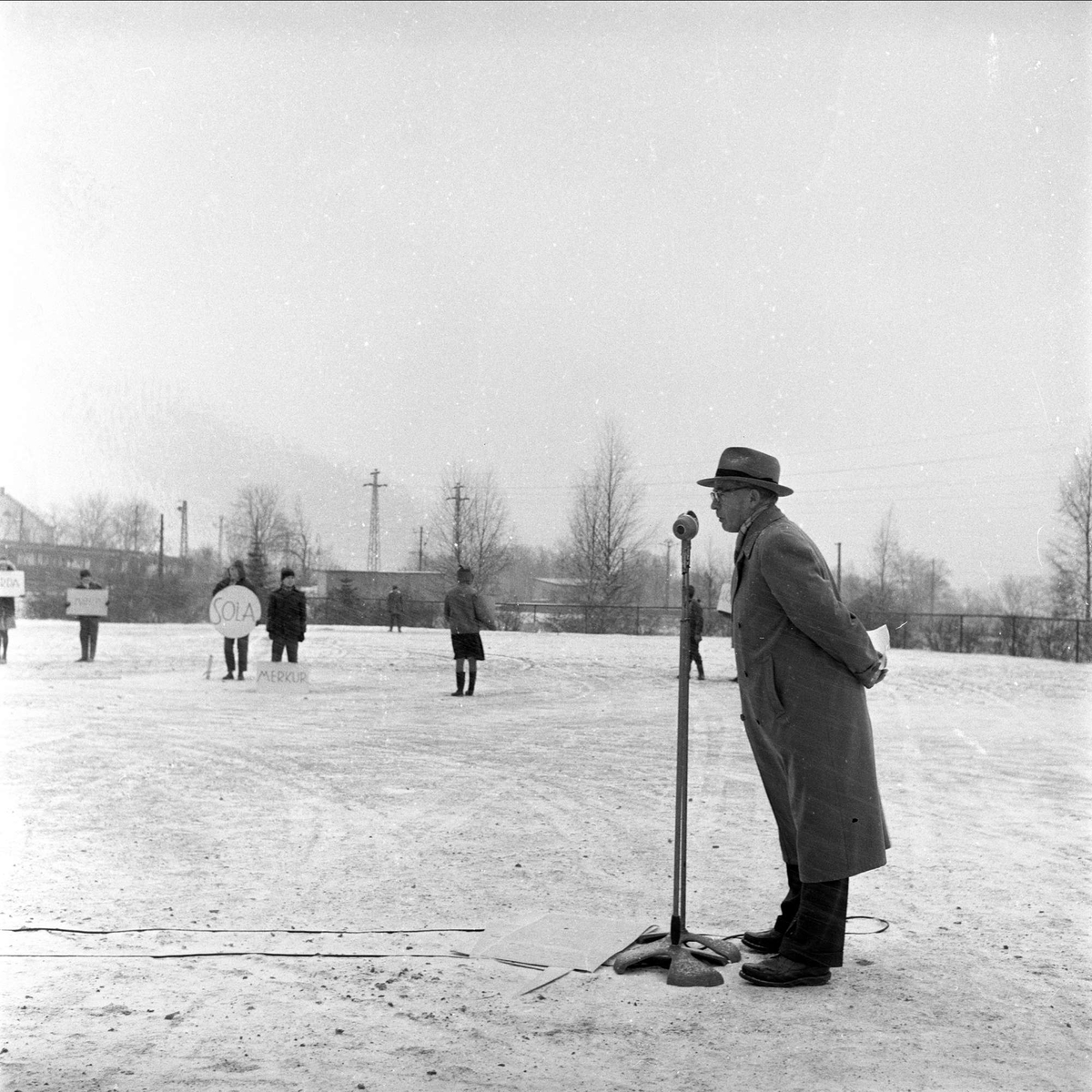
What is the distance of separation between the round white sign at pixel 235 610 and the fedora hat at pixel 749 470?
13.2 metres

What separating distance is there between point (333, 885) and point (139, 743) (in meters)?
5.83

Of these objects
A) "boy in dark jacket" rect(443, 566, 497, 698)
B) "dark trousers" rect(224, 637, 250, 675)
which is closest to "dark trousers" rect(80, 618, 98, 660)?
"dark trousers" rect(224, 637, 250, 675)

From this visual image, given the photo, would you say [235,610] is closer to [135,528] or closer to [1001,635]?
[1001,635]

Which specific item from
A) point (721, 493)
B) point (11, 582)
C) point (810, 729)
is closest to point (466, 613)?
point (11, 582)

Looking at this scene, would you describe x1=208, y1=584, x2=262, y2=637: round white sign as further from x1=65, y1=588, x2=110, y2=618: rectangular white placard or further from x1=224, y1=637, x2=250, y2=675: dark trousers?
Result: x1=65, y1=588, x2=110, y2=618: rectangular white placard

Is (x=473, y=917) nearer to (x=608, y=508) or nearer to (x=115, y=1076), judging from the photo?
(x=115, y=1076)

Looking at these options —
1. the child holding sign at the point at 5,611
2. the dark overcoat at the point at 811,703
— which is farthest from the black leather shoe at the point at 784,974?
the child holding sign at the point at 5,611

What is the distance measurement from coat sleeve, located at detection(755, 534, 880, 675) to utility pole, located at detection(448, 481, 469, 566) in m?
59.9

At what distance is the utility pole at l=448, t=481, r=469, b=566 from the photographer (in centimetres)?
6650

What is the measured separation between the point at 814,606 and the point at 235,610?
561 inches

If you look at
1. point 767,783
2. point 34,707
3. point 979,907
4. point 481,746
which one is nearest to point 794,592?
point 767,783

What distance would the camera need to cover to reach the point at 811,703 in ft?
14.5

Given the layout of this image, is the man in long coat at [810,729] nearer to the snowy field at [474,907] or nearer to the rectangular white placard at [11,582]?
the snowy field at [474,907]

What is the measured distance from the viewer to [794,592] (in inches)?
173
